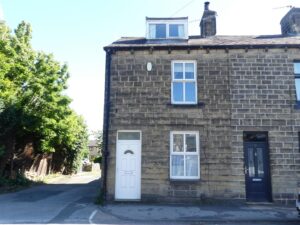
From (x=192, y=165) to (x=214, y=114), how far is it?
2.30 meters

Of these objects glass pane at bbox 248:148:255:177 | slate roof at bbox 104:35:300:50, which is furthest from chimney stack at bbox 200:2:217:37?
glass pane at bbox 248:148:255:177

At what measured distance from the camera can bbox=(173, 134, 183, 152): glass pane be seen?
13.2 metres

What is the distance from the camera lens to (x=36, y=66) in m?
21.1

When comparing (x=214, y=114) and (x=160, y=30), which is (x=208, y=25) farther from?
(x=214, y=114)

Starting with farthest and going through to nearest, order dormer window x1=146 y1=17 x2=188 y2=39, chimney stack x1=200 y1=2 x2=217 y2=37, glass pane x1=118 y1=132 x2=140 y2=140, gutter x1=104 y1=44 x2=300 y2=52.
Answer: chimney stack x1=200 y1=2 x2=217 y2=37 < dormer window x1=146 y1=17 x2=188 y2=39 < gutter x1=104 y1=44 x2=300 y2=52 < glass pane x1=118 y1=132 x2=140 y2=140

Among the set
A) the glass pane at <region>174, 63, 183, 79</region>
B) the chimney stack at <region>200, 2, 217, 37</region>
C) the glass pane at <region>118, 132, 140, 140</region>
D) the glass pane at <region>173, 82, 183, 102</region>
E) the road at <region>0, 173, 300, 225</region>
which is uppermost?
the chimney stack at <region>200, 2, 217, 37</region>

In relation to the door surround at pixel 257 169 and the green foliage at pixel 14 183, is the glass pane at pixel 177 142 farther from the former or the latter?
the green foliage at pixel 14 183

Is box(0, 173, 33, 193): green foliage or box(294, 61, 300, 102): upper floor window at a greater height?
box(294, 61, 300, 102): upper floor window

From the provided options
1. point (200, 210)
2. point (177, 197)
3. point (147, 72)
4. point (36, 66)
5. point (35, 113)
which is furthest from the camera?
point (36, 66)

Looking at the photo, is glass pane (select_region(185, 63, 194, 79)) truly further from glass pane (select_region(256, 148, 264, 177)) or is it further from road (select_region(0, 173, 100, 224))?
road (select_region(0, 173, 100, 224))

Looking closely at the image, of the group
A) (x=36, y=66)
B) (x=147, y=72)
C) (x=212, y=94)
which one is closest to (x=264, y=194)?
(x=212, y=94)

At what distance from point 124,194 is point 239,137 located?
5.22 meters

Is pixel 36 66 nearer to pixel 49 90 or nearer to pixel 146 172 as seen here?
pixel 49 90

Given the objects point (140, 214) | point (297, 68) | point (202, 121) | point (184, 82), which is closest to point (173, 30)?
point (184, 82)
